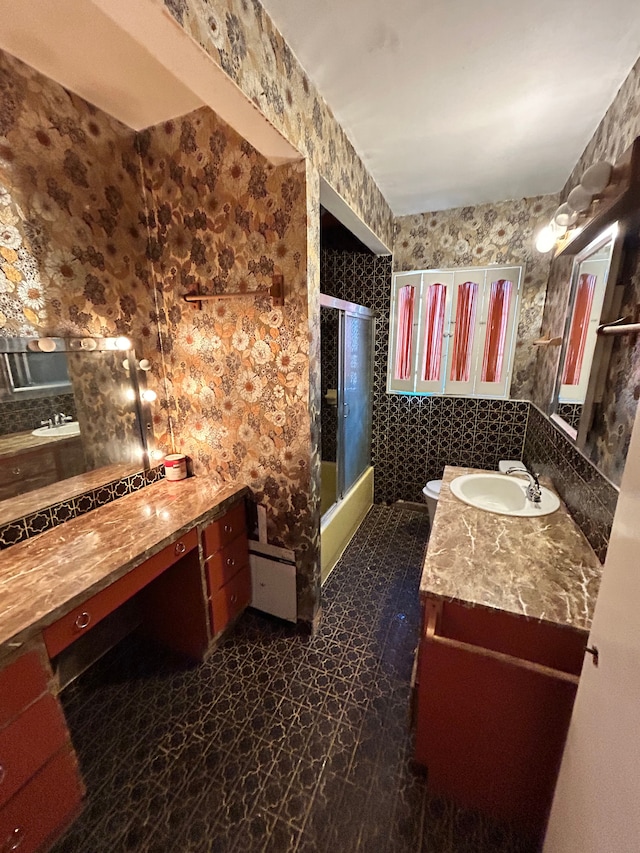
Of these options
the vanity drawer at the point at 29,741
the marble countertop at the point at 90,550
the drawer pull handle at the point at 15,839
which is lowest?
the drawer pull handle at the point at 15,839

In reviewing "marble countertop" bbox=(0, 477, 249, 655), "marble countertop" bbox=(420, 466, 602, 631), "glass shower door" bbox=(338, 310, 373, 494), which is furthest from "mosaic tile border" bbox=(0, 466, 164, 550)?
"marble countertop" bbox=(420, 466, 602, 631)

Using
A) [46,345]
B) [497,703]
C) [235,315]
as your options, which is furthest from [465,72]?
[497,703]

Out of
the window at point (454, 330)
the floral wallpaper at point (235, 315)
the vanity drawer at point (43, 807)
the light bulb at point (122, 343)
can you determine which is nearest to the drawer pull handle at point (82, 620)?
the vanity drawer at point (43, 807)

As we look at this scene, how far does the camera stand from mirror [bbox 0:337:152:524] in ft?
4.48

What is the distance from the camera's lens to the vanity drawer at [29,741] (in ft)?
3.17

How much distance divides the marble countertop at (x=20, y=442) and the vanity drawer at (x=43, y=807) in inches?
41.1

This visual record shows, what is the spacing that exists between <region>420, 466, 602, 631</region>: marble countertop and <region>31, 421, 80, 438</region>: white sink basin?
1.60m

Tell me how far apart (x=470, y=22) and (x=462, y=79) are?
0.89 ft

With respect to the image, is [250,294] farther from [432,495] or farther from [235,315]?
[432,495]

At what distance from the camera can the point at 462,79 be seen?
135 cm

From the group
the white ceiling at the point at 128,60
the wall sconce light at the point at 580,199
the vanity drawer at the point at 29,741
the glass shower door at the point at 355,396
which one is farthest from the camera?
the glass shower door at the point at 355,396

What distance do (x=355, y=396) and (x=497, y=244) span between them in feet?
5.04

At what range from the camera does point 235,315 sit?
1.71m

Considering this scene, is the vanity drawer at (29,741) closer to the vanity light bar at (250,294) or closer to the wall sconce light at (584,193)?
the vanity light bar at (250,294)
